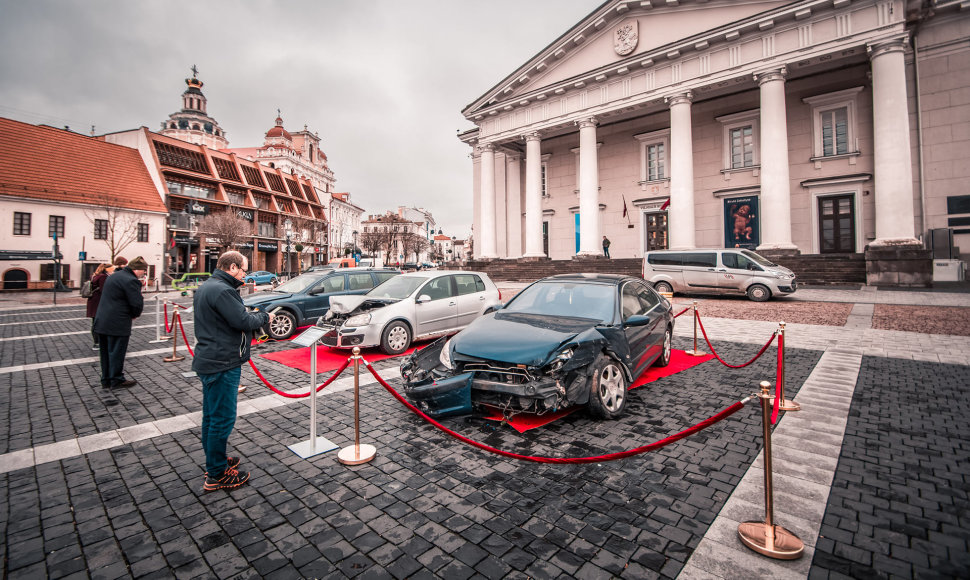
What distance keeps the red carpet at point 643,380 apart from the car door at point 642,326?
34 centimetres

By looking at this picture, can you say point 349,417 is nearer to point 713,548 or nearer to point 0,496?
point 0,496

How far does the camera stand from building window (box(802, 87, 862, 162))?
20.6 metres

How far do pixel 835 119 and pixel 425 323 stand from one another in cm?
2508

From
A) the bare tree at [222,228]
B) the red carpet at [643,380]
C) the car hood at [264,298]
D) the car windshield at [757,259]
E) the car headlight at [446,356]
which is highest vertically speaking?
the bare tree at [222,228]

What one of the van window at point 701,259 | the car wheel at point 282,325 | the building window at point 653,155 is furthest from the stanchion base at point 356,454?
the building window at point 653,155

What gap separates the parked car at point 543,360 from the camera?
4.14 meters

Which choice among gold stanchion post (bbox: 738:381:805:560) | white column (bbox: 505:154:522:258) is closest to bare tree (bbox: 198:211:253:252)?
white column (bbox: 505:154:522:258)

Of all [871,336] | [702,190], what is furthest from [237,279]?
[702,190]

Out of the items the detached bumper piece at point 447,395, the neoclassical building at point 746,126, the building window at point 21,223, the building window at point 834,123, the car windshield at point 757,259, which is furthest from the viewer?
the building window at point 21,223

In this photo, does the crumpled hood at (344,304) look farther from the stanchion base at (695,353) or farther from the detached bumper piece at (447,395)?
the stanchion base at (695,353)

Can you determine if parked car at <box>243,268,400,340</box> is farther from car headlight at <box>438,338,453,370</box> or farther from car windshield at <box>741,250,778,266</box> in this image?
car windshield at <box>741,250,778,266</box>

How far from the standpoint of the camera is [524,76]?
1127 inches

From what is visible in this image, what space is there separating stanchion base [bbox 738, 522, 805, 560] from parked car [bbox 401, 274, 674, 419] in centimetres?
180

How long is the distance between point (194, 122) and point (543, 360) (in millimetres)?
120904
